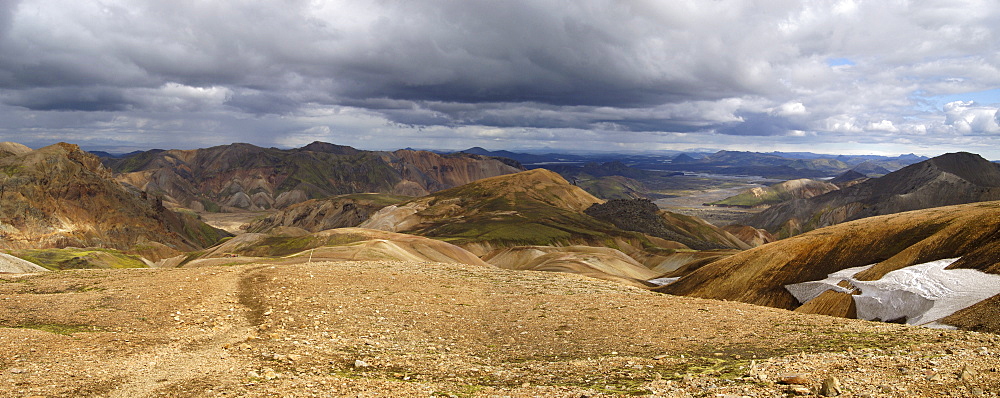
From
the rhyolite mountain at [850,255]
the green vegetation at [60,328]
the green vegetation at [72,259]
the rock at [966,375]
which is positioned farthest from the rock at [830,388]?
the green vegetation at [72,259]

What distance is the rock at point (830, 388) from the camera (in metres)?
12.3

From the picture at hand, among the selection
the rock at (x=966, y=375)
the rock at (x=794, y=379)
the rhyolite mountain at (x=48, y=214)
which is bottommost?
the rhyolite mountain at (x=48, y=214)

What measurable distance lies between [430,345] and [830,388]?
1333 centimetres

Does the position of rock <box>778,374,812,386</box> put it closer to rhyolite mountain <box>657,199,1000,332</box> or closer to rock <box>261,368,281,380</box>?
rock <box>261,368,281,380</box>

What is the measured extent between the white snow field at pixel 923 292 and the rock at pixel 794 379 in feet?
59.1

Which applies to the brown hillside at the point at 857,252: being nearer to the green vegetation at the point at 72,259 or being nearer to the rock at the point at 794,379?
the rock at the point at 794,379

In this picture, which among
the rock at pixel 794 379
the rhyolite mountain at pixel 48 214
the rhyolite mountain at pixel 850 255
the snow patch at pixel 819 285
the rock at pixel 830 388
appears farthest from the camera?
the rhyolite mountain at pixel 48 214

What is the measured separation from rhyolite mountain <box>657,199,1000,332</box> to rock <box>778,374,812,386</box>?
1051 inches

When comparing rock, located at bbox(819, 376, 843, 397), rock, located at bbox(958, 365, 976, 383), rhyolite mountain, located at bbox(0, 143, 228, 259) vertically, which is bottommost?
rhyolite mountain, located at bbox(0, 143, 228, 259)

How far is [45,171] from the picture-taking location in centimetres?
19612

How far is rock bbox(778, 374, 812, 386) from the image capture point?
43.8 feet

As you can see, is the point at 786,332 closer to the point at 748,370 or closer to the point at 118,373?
the point at 748,370

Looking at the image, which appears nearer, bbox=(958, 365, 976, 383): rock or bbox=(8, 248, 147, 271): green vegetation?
bbox=(958, 365, 976, 383): rock

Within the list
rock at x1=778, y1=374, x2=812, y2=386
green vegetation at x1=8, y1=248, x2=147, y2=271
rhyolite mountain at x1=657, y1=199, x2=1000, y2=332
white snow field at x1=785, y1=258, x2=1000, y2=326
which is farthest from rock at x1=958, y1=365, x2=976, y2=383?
green vegetation at x1=8, y1=248, x2=147, y2=271
